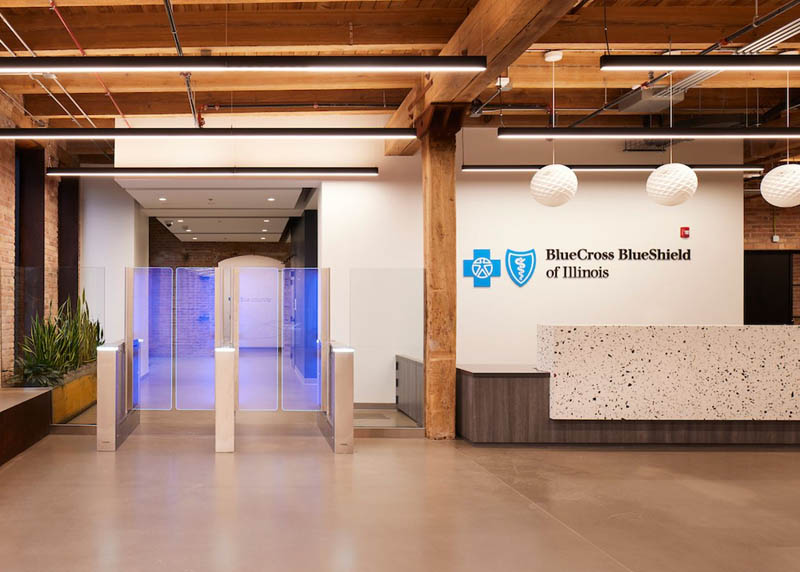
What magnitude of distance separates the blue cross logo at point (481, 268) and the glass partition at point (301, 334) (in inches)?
91.2

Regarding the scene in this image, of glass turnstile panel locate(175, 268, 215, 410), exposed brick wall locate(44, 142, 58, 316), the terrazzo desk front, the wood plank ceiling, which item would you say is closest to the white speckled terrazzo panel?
the terrazzo desk front

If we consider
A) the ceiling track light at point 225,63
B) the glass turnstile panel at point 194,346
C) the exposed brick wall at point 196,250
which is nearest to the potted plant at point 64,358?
the glass turnstile panel at point 194,346

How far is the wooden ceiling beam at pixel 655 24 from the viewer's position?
6797mm

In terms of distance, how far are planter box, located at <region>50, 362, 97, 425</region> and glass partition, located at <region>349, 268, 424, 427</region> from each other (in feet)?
10.4

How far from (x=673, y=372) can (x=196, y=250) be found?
47.7 ft

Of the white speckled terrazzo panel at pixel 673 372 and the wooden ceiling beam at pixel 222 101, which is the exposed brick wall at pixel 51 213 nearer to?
the wooden ceiling beam at pixel 222 101

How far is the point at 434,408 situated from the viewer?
782 cm

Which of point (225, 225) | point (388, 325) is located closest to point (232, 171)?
point (388, 325)

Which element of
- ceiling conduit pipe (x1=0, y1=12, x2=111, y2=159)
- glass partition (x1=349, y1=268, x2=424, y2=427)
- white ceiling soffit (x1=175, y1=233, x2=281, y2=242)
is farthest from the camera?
white ceiling soffit (x1=175, y1=233, x2=281, y2=242)

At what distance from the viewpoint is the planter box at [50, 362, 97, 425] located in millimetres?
8219

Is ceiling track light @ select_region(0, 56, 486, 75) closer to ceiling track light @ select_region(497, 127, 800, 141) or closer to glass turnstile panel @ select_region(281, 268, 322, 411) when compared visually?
ceiling track light @ select_region(497, 127, 800, 141)

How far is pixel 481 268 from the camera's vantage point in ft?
32.6

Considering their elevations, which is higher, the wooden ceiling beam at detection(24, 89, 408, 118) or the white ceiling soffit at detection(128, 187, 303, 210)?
the wooden ceiling beam at detection(24, 89, 408, 118)

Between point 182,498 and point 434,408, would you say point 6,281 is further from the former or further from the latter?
point 434,408
